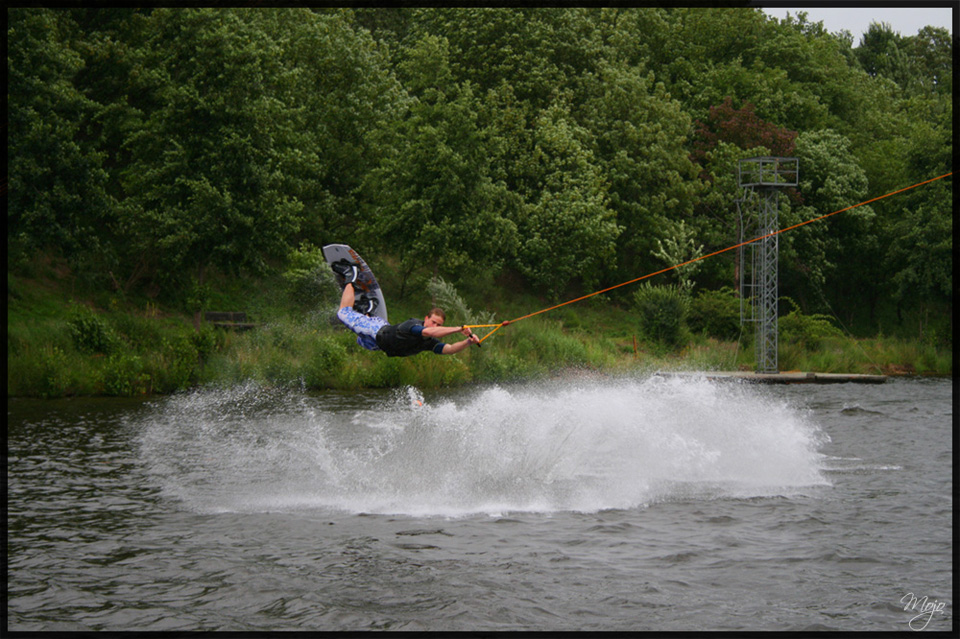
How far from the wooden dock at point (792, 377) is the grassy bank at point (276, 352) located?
6.68 ft

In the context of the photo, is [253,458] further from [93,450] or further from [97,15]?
[97,15]

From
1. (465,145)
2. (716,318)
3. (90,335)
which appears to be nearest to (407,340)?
(90,335)

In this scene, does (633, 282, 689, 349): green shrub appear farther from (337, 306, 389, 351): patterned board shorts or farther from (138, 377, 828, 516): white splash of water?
(337, 306, 389, 351): patterned board shorts

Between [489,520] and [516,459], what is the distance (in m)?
2.44

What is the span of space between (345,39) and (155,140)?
15.3 meters

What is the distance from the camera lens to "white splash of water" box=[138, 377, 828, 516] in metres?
17.4

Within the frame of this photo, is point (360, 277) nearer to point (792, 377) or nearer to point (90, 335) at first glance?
point (90, 335)

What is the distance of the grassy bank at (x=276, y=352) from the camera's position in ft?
101

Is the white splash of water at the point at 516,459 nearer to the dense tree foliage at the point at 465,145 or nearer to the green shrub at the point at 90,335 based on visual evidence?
the green shrub at the point at 90,335

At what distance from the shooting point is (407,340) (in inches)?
539

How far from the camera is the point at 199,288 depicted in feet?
119

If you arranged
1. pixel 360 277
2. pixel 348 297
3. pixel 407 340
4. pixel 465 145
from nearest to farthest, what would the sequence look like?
pixel 407 340
pixel 348 297
pixel 360 277
pixel 465 145

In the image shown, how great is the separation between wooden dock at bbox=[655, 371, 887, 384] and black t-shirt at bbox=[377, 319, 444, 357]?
24784mm

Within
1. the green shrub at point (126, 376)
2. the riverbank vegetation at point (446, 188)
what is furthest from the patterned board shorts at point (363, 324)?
the riverbank vegetation at point (446, 188)
